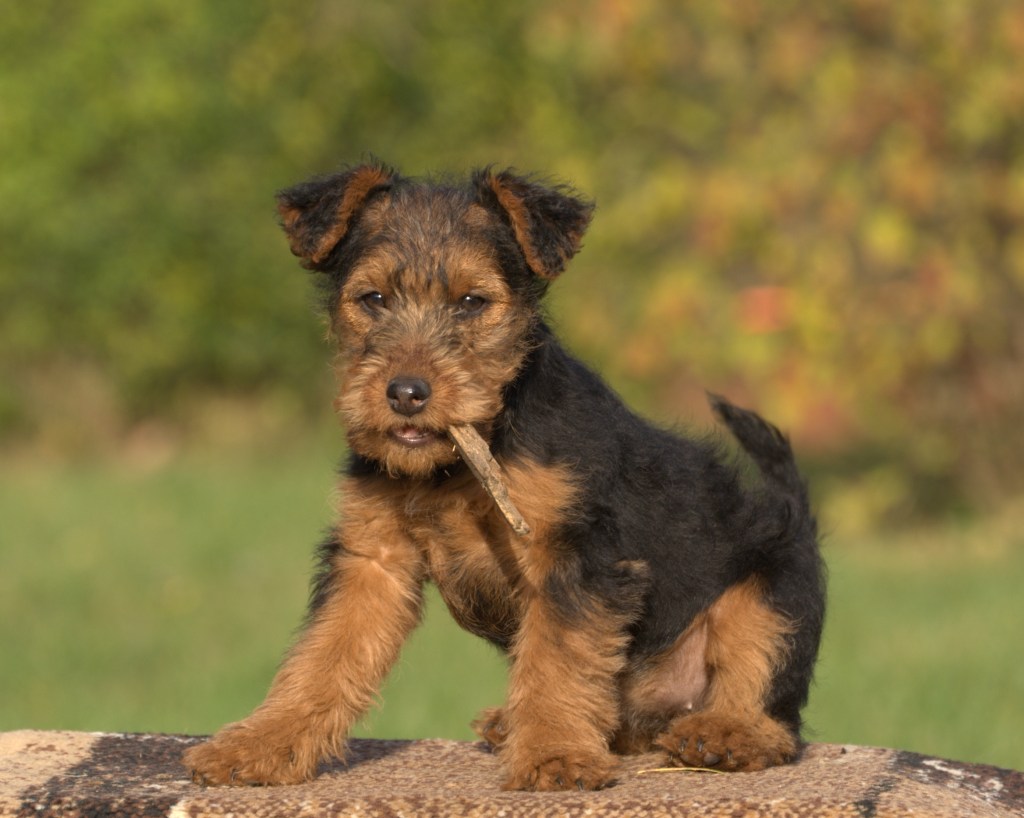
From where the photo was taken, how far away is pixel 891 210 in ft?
48.7

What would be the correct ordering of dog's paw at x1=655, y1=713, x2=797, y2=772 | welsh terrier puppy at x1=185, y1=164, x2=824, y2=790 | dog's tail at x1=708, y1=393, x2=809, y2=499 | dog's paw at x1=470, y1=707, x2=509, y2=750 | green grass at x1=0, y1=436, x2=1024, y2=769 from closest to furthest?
welsh terrier puppy at x1=185, y1=164, x2=824, y2=790 < dog's paw at x1=655, y1=713, x2=797, y2=772 < dog's paw at x1=470, y1=707, x2=509, y2=750 < dog's tail at x1=708, y1=393, x2=809, y2=499 < green grass at x1=0, y1=436, x2=1024, y2=769

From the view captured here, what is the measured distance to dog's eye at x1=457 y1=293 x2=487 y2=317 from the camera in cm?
548

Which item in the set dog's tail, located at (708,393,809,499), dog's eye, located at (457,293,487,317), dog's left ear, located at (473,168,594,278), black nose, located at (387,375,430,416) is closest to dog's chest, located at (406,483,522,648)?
black nose, located at (387,375,430,416)

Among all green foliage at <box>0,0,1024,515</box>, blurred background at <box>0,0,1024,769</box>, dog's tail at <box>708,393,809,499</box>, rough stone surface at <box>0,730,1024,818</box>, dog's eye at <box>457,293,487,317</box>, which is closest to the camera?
rough stone surface at <box>0,730,1024,818</box>

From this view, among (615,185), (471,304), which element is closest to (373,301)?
(471,304)

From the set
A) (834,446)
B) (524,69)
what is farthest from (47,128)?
(834,446)

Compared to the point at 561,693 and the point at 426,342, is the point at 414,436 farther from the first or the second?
the point at 561,693

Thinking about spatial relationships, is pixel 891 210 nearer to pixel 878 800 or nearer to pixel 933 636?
pixel 933 636

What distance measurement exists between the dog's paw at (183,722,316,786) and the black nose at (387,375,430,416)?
1124 millimetres

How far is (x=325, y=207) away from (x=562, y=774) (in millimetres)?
2003

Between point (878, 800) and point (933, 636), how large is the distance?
295 inches

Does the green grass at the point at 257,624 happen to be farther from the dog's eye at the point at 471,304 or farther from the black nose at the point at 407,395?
the black nose at the point at 407,395

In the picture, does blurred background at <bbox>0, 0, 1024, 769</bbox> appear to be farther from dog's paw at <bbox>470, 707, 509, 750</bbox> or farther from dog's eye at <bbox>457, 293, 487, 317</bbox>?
dog's eye at <bbox>457, 293, 487, 317</bbox>

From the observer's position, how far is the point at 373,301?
18.2 ft
